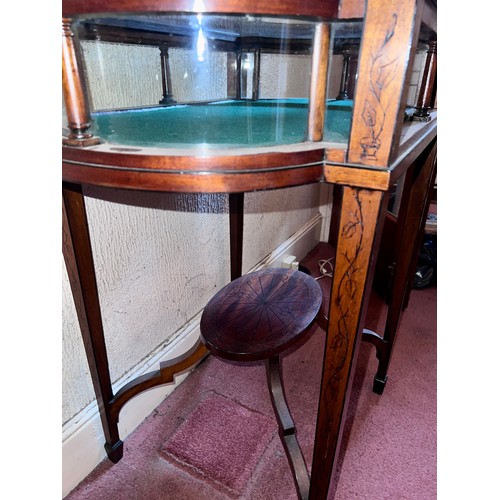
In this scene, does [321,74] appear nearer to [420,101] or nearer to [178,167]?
[178,167]

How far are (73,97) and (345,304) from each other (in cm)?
41

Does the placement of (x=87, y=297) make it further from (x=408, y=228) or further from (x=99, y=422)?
(x=408, y=228)

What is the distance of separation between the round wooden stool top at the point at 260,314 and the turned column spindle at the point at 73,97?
464 mm

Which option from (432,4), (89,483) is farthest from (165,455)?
(432,4)

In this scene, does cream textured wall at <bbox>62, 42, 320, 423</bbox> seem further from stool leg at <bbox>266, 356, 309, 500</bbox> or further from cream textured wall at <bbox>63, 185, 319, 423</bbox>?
stool leg at <bbox>266, 356, 309, 500</bbox>

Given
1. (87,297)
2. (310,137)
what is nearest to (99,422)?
(87,297)

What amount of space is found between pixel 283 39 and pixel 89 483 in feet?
3.18

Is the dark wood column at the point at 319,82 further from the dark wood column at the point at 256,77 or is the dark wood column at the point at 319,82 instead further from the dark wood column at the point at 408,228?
the dark wood column at the point at 408,228

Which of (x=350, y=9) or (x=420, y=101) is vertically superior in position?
(x=350, y=9)

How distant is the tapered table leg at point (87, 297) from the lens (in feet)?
2.26

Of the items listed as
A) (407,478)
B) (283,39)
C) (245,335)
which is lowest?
(407,478)

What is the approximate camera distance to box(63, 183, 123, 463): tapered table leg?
689 millimetres

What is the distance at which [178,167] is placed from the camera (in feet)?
1.38

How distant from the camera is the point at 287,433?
2.80ft
